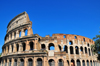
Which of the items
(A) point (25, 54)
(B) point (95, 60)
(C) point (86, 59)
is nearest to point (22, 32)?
(A) point (25, 54)

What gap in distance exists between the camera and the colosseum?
23203 millimetres

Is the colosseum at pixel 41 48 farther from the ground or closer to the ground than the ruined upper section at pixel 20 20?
closer to the ground

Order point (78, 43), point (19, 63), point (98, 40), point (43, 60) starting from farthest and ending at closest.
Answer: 1. point (78, 43)
2. point (98, 40)
3. point (19, 63)
4. point (43, 60)

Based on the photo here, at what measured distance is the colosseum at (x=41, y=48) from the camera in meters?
23.2

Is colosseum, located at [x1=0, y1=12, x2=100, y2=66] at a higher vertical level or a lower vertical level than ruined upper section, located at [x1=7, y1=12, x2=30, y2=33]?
lower

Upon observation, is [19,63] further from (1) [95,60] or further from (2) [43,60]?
(1) [95,60]

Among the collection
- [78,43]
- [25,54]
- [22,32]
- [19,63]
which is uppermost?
[22,32]

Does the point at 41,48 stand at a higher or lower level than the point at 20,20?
lower

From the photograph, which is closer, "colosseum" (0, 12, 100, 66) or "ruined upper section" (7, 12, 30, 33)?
"colosseum" (0, 12, 100, 66)

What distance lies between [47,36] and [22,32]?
664 centimetres

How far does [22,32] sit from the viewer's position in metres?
27.4

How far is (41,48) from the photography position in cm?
2653

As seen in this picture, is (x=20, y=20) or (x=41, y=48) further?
(x=20, y=20)

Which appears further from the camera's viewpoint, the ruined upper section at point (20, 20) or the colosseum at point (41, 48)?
the ruined upper section at point (20, 20)
